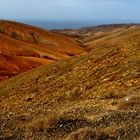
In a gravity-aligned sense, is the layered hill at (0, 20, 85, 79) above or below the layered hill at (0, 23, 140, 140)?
below

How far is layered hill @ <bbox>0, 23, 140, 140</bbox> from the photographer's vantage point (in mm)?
12523

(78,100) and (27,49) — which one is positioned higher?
(78,100)

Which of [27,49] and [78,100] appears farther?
[27,49]

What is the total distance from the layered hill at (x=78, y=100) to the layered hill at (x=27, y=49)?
912 inches

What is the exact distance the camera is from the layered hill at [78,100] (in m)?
12.5

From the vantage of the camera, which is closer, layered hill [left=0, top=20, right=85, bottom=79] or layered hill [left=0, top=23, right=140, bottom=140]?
layered hill [left=0, top=23, right=140, bottom=140]

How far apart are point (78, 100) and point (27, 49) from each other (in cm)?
4886

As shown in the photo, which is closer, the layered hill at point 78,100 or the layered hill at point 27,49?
the layered hill at point 78,100

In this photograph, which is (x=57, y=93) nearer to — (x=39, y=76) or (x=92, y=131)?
(x=39, y=76)

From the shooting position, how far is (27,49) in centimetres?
6831

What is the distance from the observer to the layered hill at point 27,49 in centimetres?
5631

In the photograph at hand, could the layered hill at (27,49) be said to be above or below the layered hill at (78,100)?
below

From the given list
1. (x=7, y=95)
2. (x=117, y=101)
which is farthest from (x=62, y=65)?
(x=117, y=101)

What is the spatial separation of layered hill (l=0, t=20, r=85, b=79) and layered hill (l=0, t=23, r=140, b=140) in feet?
76.0
